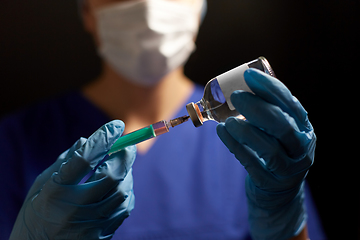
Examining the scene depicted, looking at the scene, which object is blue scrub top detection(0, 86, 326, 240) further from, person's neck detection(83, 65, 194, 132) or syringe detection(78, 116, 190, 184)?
syringe detection(78, 116, 190, 184)

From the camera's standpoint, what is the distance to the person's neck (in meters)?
1.23

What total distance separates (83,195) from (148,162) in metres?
0.48

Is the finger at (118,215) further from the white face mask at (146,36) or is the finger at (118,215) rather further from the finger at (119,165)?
the white face mask at (146,36)

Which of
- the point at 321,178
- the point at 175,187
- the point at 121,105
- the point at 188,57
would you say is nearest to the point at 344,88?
the point at 321,178

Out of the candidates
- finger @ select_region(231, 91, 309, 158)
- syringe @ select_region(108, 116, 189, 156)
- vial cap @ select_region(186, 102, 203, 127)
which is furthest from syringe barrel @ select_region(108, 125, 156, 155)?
finger @ select_region(231, 91, 309, 158)

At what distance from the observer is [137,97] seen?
1.26m

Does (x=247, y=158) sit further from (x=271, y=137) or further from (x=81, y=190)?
(x=81, y=190)

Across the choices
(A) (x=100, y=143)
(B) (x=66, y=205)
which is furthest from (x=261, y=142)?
(B) (x=66, y=205)

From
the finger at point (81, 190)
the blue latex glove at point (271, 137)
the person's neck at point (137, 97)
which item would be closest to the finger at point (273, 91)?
the blue latex glove at point (271, 137)

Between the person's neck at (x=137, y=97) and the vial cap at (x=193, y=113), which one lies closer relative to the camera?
the vial cap at (x=193, y=113)

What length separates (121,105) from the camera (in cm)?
124

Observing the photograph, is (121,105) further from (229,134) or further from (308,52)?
(308,52)

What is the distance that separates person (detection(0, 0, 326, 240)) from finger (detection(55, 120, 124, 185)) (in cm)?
4

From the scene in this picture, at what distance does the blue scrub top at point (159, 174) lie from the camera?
105 cm
